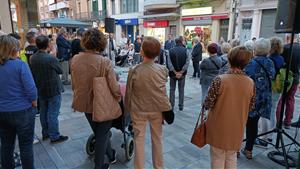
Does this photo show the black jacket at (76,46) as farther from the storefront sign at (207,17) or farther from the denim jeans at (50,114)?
the storefront sign at (207,17)

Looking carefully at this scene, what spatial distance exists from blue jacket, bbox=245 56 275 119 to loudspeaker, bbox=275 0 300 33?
1.97 feet

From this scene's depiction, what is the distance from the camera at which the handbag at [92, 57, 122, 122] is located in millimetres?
2367

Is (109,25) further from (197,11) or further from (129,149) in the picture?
(197,11)

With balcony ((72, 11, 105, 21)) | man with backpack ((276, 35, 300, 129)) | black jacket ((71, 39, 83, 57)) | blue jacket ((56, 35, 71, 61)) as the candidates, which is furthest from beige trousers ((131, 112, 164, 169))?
balcony ((72, 11, 105, 21))

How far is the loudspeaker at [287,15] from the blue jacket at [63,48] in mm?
5999

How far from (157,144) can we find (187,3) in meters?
18.5

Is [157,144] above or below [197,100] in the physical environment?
above

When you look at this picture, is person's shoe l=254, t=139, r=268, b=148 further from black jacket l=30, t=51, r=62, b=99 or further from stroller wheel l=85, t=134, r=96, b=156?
black jacket l=30, t=51, r=62, b=99

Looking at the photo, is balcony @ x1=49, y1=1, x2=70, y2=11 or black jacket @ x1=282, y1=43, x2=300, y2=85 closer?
black jacket @ x1=282, y1=43, x2=300, y2=85

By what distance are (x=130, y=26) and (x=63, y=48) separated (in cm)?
2084

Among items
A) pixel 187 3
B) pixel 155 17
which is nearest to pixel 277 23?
pixel 187 3

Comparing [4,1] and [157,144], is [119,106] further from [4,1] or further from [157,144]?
[4,1]

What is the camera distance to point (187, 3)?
19266mm

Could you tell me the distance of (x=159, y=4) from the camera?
69.8ft
